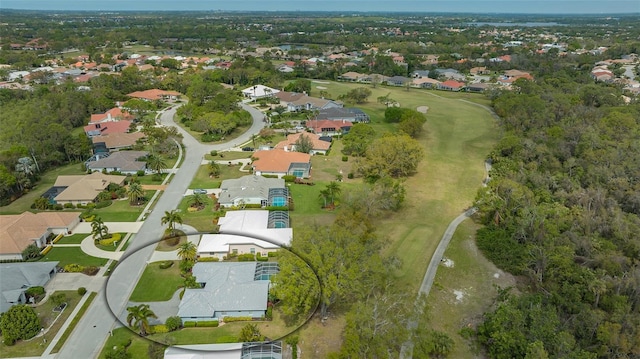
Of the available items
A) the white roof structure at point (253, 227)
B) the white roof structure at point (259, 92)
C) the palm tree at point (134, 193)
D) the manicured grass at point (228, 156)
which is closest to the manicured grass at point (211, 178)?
the manicured grass at point (228, 156)

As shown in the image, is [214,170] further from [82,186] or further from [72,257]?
[72,257]

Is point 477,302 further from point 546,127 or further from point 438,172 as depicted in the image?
point 546,127

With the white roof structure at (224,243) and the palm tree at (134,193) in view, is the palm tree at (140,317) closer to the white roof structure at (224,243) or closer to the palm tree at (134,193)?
the white roof structure at (224,243)

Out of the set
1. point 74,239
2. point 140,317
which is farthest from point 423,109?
point 140,317

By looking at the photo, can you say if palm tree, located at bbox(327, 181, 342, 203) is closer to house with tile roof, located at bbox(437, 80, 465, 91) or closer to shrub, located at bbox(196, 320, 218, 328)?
shrub, located at bbox(196, 320, 218, 328)

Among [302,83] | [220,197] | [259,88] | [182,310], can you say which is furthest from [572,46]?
[182,310]

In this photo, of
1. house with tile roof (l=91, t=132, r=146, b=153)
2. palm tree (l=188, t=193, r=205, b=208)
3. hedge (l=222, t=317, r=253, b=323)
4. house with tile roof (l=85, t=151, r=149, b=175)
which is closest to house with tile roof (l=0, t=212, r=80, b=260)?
palm tree (l=188, t=193, r=205, b=208)
